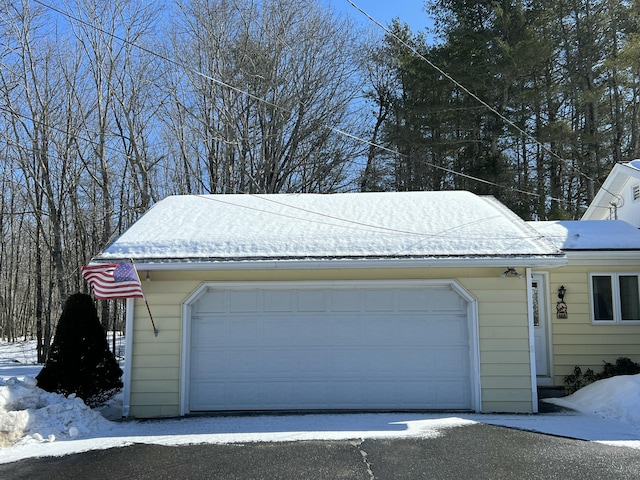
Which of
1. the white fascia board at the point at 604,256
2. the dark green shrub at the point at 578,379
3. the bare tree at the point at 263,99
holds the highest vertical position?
the bare tree at the point at 263,99

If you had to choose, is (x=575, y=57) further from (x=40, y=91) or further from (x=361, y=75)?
(x=40, y=91)

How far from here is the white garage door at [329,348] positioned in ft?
26.3

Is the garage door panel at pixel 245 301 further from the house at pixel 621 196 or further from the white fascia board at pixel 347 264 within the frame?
the house at pixel 621 196

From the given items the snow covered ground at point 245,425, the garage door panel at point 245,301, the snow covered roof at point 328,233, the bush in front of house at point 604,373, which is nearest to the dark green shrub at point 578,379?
the bush in front of house at point 604,373

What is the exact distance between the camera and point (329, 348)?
814cm

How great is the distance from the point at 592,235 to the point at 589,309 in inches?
58.2

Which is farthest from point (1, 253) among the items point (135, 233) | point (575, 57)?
point (575, 57)

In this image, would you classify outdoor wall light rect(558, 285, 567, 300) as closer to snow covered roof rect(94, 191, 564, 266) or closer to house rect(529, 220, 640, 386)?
house rect(529, 220, 640, 386)

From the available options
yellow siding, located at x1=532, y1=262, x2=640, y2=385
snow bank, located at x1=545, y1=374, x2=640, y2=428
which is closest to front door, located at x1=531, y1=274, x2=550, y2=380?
yellow siding, located at x1=532, y1=262, x2=640, y2=385

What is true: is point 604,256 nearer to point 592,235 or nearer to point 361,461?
point 592,235

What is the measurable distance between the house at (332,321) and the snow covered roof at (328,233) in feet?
0.10

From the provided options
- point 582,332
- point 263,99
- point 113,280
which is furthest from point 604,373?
point 263,99

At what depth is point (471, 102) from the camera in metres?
21.2

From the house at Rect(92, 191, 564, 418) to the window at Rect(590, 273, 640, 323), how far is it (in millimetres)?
2463
